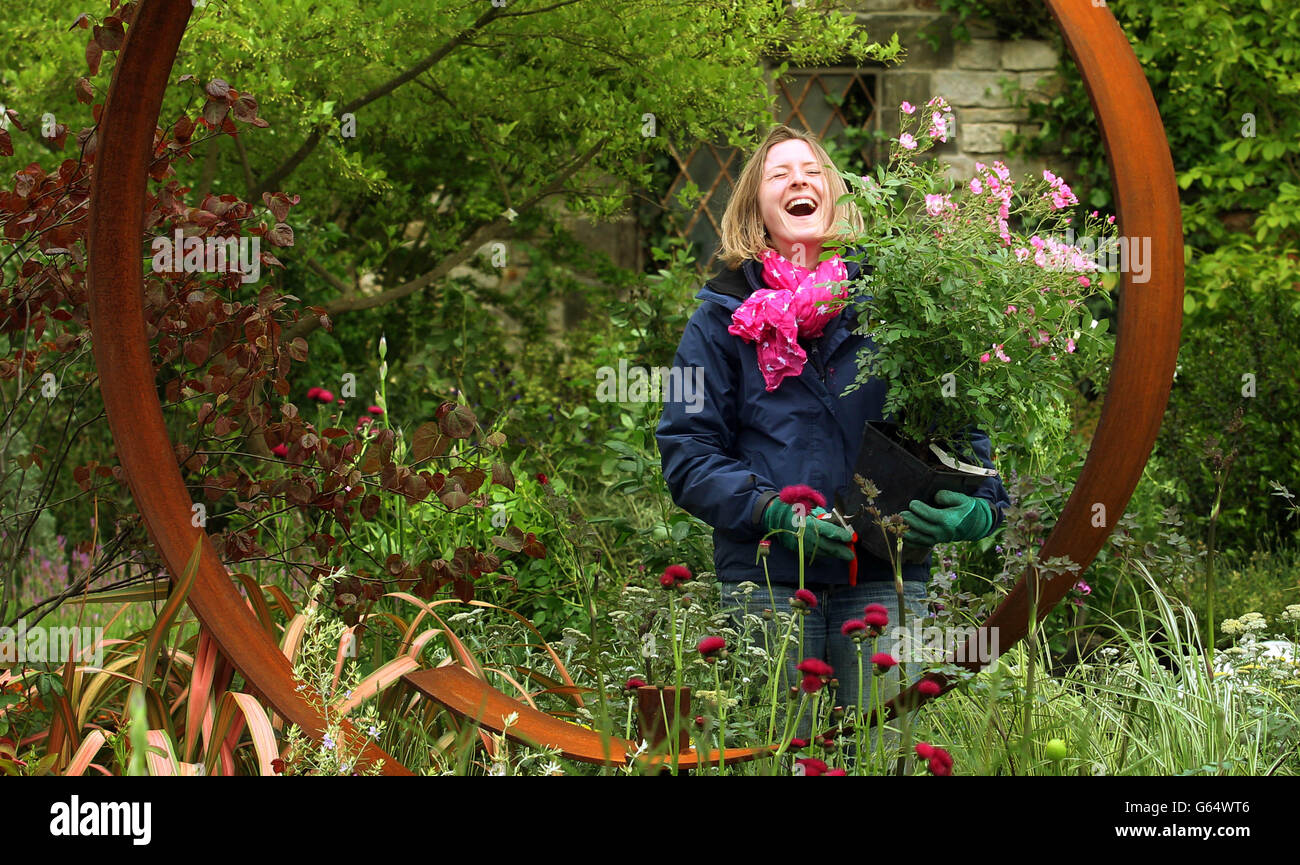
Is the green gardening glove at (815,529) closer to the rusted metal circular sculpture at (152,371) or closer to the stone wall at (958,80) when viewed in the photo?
the rusted metal circular sculpture at (152,371)

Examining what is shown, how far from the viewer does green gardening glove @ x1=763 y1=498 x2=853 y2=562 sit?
223 centimetres

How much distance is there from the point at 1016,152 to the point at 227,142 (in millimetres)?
4674

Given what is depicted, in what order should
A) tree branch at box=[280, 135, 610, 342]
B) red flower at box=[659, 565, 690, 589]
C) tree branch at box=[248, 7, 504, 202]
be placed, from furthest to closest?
tree branch at box=[280, 135, 610, 342], tree branch at box=[248, 7, 504, 202], red flower at box=[659, 565, 690, 589]

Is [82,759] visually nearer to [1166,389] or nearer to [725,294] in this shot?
[725,294]

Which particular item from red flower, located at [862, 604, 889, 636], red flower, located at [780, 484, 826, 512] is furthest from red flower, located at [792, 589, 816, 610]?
red flower, located at [780, 484, 826, 512]

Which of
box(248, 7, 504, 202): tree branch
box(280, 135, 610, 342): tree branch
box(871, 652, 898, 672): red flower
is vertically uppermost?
box(248, 7, 504, 202): tree branch

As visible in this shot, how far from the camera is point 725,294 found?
2553mm

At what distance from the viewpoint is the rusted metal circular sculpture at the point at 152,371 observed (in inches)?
76.5

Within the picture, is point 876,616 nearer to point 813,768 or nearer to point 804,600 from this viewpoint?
point 804,600

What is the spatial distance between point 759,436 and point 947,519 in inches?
18.7

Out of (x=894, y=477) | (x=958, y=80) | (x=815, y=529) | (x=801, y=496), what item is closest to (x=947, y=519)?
(x=894, y=477)

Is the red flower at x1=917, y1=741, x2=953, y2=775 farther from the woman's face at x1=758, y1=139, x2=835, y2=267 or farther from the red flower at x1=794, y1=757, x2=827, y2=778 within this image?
the woman's face at x1=758, y1=139, x2=835, y2=267

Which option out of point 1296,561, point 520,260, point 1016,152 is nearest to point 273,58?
point 520,260
